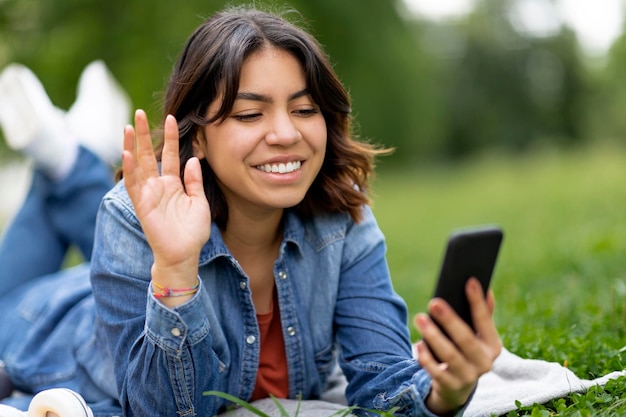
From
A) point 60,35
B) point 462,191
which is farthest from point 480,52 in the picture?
point 60,35

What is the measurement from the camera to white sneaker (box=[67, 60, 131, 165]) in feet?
13.7

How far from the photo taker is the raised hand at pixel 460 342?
184 centimetres

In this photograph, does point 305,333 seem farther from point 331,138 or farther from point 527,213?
point 527,213

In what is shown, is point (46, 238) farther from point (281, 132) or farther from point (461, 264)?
point (461, 264)

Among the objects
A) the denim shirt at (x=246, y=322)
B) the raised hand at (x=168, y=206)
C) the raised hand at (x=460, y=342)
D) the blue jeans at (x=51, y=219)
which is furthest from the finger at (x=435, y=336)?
the blue jeans at (x=51, y=219)

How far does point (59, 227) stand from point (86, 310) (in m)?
0.82

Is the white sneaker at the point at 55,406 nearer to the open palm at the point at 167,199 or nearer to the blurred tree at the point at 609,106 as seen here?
the open palm at the point at 167,199

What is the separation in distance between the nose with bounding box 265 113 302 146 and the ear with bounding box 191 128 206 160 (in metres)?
0.26

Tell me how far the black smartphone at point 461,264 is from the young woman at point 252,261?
4cm

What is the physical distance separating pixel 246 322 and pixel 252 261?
23 cm

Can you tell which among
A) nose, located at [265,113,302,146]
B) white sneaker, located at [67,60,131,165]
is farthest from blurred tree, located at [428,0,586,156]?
nose, located at [265,113,302,146]

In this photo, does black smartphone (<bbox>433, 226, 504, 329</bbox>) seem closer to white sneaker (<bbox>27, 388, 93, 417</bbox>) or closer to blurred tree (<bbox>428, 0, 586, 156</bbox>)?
white sneaker (<bbox>27, 388, 93, 417</bbox>)

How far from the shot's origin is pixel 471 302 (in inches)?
74.5

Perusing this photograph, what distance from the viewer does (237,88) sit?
94.4 inches
